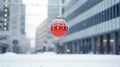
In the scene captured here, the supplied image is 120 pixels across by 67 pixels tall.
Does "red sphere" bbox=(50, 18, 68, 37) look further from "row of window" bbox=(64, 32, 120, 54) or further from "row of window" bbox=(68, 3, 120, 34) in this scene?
"row of window" bbox=(64, 32, 120, 54)

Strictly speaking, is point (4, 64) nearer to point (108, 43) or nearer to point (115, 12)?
point (115, 12)

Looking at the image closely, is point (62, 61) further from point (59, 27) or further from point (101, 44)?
point (101, 44)

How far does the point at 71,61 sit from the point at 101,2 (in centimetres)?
4125

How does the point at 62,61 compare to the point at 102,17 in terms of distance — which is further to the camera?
the point at 102,17

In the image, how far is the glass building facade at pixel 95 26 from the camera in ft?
156

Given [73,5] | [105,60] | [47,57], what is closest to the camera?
[105,60]

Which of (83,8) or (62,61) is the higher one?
(83,8)

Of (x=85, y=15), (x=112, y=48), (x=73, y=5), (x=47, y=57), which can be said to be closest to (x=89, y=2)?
(x=85, y=15)

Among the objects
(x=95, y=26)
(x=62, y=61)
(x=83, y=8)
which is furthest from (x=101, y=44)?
(x=62, y=61)

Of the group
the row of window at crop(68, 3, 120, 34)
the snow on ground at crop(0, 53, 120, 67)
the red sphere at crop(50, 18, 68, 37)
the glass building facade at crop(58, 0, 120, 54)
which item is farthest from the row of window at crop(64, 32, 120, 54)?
the red sphere at crop(50, 18, 68, 37)

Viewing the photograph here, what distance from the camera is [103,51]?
55375 millimetres

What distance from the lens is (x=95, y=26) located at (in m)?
56.0

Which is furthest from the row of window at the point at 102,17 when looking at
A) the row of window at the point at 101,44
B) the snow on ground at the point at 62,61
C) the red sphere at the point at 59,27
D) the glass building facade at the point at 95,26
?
the red sphere at the point at 59,27

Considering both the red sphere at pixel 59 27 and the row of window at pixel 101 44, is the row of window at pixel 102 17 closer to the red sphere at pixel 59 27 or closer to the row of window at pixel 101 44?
the row of window at pixel 101 44
